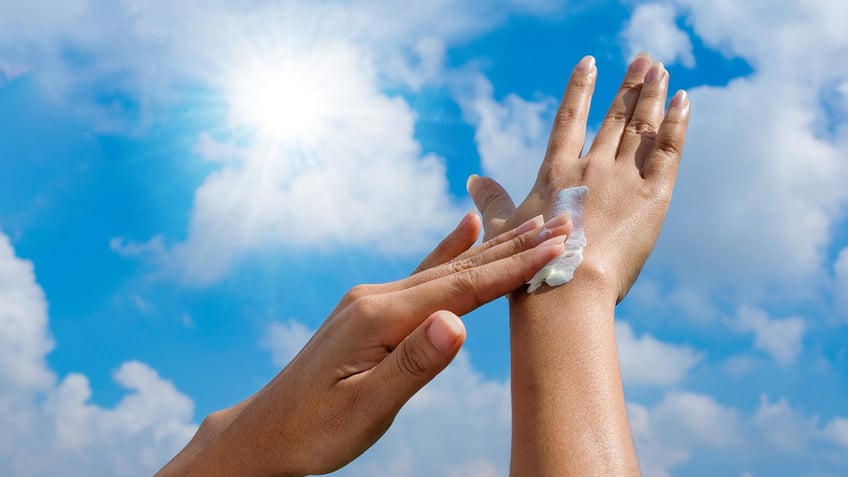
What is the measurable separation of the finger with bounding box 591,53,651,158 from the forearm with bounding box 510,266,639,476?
1079 mm

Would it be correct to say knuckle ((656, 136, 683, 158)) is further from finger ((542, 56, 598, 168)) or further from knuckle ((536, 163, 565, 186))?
knuckle ((536, 163, 565, 186))

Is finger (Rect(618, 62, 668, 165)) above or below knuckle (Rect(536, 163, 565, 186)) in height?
above

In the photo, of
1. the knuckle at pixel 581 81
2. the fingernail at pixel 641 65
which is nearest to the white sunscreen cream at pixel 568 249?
the knuckle at pixel 581 81

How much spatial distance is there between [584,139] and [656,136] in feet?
1.36

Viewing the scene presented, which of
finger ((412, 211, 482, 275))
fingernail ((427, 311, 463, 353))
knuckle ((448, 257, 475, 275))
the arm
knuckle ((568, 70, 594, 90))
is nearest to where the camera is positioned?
fingernail ((427, 311, 463, 353))

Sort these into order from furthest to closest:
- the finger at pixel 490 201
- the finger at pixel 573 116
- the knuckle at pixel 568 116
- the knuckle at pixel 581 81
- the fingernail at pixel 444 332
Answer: the knuckle at pixel 581 81 < the knuckle at pixel 568 116 < the finger at pixel 573 116 < the finger at pixel 490 201 < the fingernail at pixel 444 332

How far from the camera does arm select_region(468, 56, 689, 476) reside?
256 cm

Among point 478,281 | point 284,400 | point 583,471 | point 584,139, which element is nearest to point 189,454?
point 284,400

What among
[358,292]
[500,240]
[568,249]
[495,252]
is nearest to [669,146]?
[568,249]

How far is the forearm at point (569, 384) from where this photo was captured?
249 centimetres

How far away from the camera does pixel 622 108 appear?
14.5 ft

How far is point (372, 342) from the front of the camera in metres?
2.74

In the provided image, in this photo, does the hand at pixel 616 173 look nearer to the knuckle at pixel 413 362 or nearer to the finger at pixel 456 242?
the finger at pixel 456 242

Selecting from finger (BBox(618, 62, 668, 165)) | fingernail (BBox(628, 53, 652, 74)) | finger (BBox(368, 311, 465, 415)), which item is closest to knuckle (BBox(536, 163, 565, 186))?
finger (BBox(618, 62, 668, 165))
